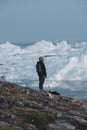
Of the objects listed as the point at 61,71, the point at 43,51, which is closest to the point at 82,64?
the point at 61,71

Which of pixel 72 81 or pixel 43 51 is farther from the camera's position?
pixel 43 51

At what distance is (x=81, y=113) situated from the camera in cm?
1673

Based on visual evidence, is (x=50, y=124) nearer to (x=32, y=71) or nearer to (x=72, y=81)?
(x=72, y=81)

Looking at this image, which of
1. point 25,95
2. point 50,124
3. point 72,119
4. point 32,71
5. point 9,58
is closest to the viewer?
point 50,124

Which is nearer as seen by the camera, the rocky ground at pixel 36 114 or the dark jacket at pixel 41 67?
the rocky ground at pixel 36 114

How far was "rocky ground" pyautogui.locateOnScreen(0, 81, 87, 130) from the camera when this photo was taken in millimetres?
13484

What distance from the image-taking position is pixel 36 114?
14.2 meters

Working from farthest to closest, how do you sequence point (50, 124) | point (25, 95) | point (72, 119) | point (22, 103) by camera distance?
1. point (25, 95)
2. point (22, 103)
3. point (72, 119)
4. point (50, 124)

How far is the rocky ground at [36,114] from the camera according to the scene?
13484 millimetres

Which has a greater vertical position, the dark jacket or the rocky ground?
the dark jacket

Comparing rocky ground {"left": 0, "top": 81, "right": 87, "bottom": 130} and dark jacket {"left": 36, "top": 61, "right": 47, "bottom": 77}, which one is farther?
dark jacket {"left": 36, "top": 61, "right": 47, "bottom": 77}

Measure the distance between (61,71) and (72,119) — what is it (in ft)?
205

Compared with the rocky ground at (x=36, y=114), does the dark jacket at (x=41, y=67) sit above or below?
above

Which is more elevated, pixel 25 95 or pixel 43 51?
pixel 43 51
